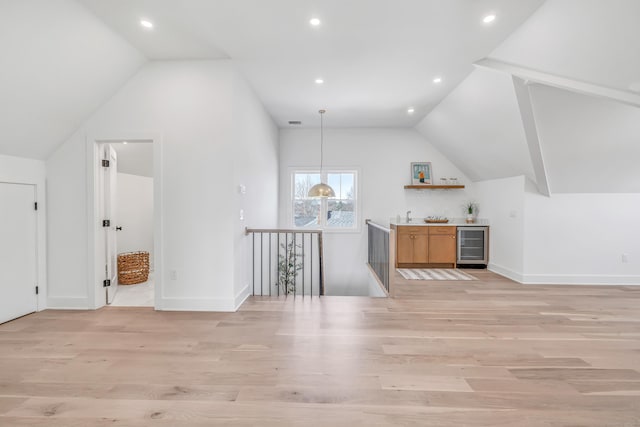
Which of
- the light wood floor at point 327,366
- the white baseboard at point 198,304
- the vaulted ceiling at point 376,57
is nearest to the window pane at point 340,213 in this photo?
the vaulted ceiling at point 376,57

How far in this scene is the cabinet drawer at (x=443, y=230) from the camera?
20.3ft

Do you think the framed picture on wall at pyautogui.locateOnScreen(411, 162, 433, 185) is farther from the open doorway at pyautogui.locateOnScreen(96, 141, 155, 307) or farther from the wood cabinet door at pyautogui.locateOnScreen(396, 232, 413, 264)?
the open doorway at pyautogui.locateOnScreen(96, 141, 155, 307)

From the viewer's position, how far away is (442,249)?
20.4ft

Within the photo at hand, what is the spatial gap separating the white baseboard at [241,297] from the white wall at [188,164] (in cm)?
9

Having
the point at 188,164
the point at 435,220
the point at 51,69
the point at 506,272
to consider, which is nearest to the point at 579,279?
the point at 506,272

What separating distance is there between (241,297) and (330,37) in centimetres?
328

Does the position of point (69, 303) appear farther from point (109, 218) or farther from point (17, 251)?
point (109, 218)

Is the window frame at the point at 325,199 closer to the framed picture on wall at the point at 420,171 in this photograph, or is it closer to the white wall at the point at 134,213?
the framed picture on wall at the point at 420,171

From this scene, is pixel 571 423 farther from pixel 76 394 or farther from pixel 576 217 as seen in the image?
pixel 576 217

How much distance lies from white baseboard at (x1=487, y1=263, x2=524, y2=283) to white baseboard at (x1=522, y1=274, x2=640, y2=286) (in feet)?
0.39

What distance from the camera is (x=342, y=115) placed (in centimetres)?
582

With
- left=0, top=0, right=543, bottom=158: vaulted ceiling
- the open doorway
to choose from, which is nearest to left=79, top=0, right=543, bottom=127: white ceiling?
left=0, top=0, right=543, bottom=158: vaulted ceiling

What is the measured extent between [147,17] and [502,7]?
3.30 meters

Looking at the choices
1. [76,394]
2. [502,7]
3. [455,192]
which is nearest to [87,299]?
[76,394]
